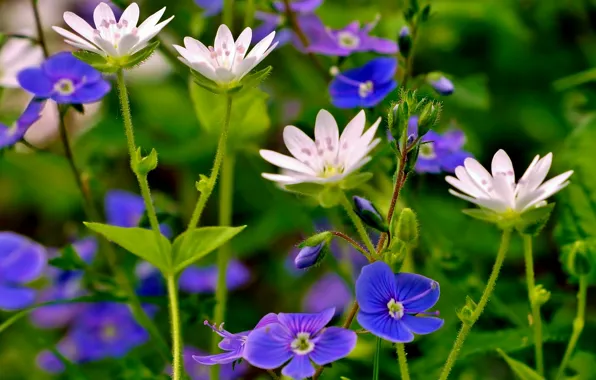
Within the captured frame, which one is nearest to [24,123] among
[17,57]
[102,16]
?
[102,16]

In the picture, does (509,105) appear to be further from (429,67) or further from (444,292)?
(444,292)

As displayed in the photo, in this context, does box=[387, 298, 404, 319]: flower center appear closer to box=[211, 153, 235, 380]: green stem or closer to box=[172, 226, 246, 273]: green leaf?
box=[172, 226, 246, 273]: green leaf

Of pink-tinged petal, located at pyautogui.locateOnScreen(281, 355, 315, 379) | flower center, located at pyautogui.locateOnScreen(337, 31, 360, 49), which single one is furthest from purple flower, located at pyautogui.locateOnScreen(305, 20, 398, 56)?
pink-tinged petal, located at pyautogui.locateOnScreen(281, 355, 315, 379)

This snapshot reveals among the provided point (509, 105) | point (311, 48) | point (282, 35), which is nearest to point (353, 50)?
point (311, 48)

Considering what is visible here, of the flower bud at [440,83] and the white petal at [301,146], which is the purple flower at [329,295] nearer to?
the flower bud at [440,83]

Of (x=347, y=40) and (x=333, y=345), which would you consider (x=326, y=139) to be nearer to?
(x=333, y=345)

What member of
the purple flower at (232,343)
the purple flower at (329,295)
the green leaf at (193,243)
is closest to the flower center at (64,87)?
the green leaf at (193,243)
